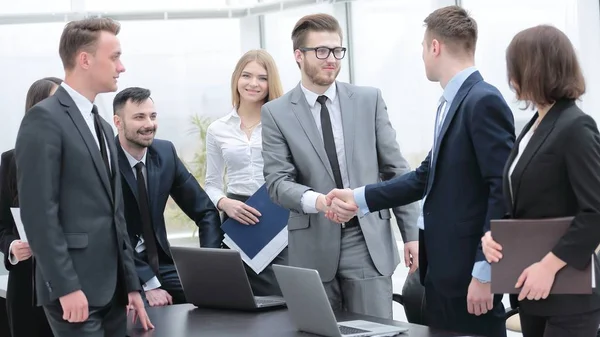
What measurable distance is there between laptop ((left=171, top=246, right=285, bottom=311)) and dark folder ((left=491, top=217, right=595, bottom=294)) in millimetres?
1118

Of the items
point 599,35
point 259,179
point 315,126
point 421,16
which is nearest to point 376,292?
point 315,126

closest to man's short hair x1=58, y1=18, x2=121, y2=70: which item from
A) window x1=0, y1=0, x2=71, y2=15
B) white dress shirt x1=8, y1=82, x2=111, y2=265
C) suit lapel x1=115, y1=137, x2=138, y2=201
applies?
white dress shirt x1=8, y1=82, x2=111, y2=265

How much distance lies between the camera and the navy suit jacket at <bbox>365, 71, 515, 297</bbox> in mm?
2824

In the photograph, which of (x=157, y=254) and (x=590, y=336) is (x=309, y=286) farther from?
(x=157, y=254)

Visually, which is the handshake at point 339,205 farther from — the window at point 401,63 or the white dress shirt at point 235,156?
the window at point 401,63

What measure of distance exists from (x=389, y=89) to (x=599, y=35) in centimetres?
173

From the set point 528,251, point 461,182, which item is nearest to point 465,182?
point 461,182

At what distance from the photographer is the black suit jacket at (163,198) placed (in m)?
4.39

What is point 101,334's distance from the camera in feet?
9.59

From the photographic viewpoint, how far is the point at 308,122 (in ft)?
12.1

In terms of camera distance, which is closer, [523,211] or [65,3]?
[523,211]

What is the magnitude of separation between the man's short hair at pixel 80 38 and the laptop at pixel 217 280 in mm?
902

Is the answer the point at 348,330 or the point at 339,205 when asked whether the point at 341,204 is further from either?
the point at 348,330

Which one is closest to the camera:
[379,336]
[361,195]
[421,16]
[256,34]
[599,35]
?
[379,336]
